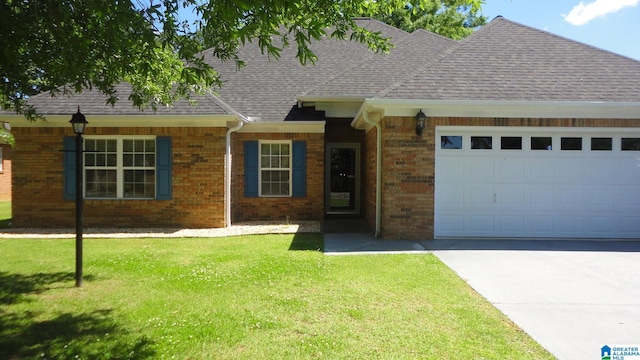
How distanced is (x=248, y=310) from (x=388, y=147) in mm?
5122

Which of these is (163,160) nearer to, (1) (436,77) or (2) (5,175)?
(1) (436,77)

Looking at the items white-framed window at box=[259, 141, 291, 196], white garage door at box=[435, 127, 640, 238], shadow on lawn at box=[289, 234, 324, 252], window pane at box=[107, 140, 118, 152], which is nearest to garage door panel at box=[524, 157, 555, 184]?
white garage door at box=[435, 127, 640, 238]

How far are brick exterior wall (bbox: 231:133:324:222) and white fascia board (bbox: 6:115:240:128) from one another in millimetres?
1646

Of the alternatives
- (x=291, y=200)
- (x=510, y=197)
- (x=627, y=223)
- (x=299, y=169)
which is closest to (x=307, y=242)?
(x=291, y=200)

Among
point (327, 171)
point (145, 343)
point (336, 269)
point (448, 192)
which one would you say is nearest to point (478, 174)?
point (448, 192)

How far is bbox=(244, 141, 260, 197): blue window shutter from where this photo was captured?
1163 centimetres

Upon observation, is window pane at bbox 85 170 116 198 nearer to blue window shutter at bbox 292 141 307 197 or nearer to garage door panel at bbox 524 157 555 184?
blue window shutter at bbox 292 141 307 197

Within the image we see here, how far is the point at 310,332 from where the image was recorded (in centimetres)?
387

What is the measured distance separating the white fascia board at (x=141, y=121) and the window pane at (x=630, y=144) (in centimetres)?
901

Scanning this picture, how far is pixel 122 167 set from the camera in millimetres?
10562

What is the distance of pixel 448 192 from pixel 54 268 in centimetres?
762

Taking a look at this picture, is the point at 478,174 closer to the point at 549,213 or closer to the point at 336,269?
the point at 549,213

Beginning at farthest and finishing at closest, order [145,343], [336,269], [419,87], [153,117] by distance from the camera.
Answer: [153,117] < [419,87] < [336,269] < [145,343]

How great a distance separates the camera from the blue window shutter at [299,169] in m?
11.7
